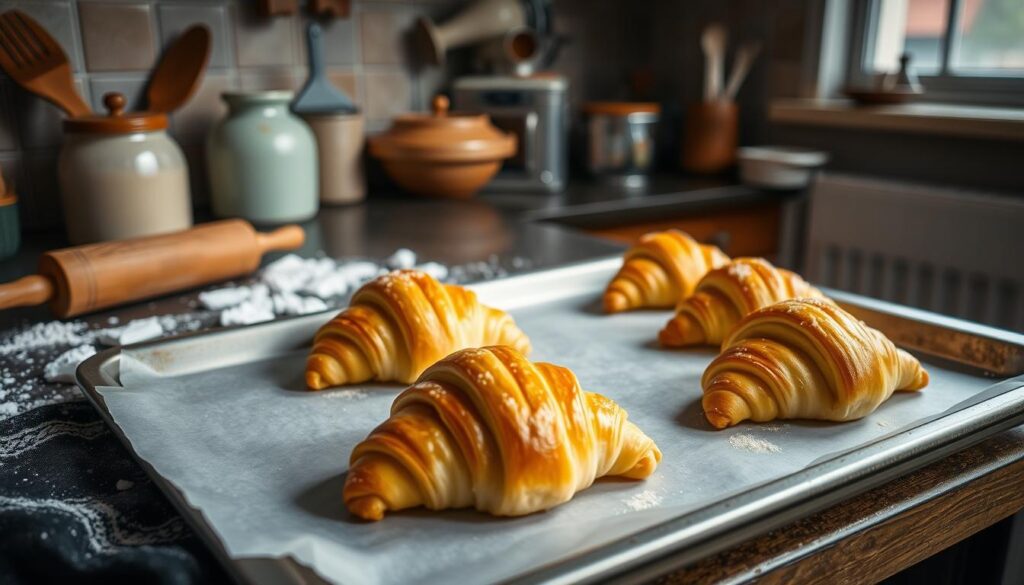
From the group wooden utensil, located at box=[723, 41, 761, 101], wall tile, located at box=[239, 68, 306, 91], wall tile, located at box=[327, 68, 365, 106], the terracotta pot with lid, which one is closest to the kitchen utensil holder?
wooden utensil, located at box=[723, 41, 761, 101]

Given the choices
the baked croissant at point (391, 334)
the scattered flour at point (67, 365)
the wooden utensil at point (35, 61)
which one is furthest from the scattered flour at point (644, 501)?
the wooden utensil at point (35, 61)

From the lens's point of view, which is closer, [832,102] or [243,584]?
[243,584]

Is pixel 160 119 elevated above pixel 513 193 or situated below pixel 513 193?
above

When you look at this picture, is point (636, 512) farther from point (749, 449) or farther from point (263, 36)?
point (263, 36)

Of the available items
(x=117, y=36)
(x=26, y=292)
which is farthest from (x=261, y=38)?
(x=26, y=292)

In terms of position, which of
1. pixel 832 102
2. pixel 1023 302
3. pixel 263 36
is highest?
pixel 263 36

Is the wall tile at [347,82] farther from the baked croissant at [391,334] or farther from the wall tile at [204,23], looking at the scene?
the baked croissant at [391,334]

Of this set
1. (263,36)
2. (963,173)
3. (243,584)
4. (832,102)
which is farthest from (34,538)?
(832,102)
